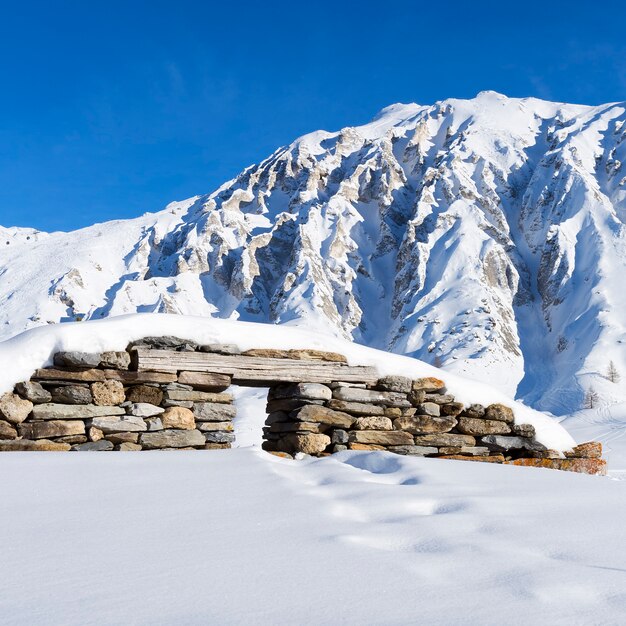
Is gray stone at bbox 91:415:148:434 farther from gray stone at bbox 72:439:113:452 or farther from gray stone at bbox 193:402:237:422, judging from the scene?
gray stone at bbox 193:402:237:422

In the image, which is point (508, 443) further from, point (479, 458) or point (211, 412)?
point (211, 412)

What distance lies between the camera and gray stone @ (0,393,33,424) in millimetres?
5980

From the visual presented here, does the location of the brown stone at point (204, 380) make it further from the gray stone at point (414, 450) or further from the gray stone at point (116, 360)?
the gray stone at point (414, 450)

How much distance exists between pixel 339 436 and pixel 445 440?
52.6 inches

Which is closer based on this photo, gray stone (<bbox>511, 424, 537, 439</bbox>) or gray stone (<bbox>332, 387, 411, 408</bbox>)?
gray stone (<bbox>332, 387, 411, 408</bbox>)

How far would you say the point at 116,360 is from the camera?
647cm

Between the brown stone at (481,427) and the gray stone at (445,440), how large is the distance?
0.31 feet

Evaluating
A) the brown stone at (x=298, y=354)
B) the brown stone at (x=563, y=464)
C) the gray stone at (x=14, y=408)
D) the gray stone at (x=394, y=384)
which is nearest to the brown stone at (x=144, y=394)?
the gray stone at (x=14, y=408)

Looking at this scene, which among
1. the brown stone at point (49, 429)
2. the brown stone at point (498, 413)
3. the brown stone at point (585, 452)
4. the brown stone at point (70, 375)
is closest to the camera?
the brown stone at point (49, 429)

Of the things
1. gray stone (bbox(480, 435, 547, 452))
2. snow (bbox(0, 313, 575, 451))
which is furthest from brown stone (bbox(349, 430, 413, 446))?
gray stone (bbox(480, 435, 547, 452))

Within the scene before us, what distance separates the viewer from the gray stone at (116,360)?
643 cm

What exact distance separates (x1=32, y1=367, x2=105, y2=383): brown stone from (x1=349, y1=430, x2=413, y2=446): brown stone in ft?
9.07

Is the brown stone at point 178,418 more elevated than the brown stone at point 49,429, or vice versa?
the brown stone at point 178,418

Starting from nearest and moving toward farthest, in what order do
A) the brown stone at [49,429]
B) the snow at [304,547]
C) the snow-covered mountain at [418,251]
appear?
the snow at [304,547], the brown stone at [49,429], the snow-covered mountain at [418,251]
